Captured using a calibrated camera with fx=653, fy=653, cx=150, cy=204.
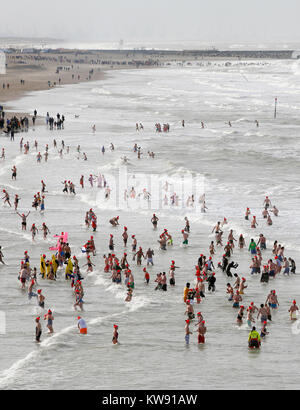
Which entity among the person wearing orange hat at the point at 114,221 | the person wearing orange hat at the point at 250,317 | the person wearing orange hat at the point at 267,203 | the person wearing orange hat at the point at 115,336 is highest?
the person wearing orange hat at the point at 267,203

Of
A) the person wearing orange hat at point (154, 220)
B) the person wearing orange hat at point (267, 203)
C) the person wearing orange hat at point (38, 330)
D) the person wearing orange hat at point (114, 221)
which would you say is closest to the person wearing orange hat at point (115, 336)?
the person wearing orange hat at point (38, 330)

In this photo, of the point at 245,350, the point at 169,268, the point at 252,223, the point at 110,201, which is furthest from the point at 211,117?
the point at 245,350

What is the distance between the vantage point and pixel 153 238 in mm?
35219

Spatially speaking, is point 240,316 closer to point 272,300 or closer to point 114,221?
point 272,300

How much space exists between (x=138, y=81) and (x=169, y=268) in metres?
117

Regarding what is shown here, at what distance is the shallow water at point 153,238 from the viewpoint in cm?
2073

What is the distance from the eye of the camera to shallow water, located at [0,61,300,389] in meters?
20.7

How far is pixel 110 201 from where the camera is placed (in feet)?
141

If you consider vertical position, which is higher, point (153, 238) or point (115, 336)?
point (153, 238)

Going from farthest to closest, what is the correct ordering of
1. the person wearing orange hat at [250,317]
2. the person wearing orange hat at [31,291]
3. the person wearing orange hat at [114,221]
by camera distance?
the person wearing orange hat at [114,221] → the person wearing orange hat at [31,291] → the person wearing orange hat at [250,317]

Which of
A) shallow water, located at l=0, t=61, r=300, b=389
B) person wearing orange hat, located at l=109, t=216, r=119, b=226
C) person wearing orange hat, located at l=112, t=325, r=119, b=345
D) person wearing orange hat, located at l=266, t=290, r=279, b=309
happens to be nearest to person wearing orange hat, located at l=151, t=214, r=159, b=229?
shallow water, located at l=0, t=61, r=300, b=389

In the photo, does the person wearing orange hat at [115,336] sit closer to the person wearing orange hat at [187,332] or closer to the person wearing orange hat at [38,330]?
the person wearing orange hat at [187,332]

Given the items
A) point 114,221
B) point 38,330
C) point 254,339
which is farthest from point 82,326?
point 114,221

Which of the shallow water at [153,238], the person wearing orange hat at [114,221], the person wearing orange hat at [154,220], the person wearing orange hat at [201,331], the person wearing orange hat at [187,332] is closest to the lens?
the shallow water at [153,238]
